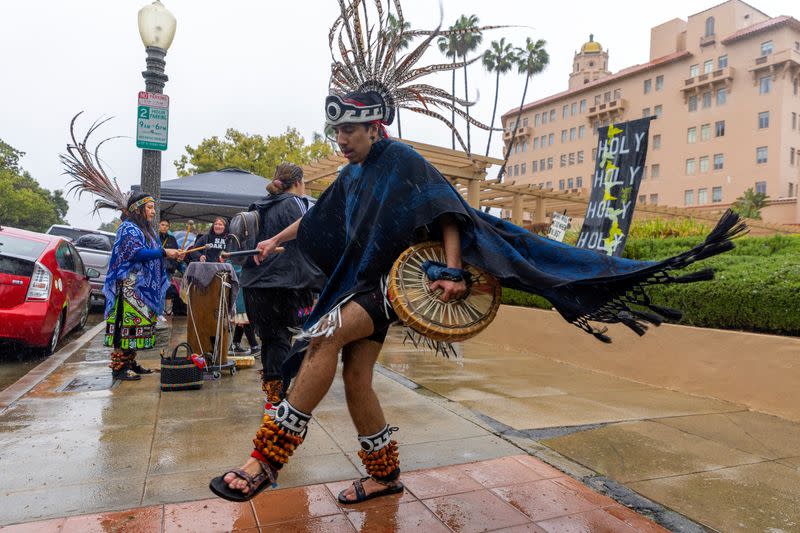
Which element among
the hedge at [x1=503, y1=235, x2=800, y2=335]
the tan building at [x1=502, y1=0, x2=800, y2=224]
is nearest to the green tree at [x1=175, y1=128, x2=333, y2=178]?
the hedge at [x1=503, y1=235, x2=800, y2=335]

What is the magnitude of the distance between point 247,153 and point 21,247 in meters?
24.0

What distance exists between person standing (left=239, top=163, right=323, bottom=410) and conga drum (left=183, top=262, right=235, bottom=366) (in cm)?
167

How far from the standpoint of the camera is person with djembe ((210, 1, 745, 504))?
2357 mm

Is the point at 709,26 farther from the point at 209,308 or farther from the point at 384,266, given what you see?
the point at 384,266

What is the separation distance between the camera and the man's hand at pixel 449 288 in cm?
236

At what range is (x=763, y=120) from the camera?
42.9 m

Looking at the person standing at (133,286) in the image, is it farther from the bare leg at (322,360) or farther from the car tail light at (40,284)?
the bare leg at (322,360)

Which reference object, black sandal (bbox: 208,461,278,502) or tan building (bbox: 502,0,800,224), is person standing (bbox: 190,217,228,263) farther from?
tan building (bbox: 502,0,800,224)

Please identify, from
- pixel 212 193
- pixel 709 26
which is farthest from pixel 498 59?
pixel 212 193

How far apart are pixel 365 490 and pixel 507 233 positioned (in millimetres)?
1374

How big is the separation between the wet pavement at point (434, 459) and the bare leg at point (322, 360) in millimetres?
589

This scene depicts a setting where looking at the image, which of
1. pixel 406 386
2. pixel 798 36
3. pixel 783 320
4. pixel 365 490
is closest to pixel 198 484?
pixel 365 490

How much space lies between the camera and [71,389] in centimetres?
512

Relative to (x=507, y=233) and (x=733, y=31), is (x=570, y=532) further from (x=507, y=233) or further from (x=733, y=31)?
(x=733, y=31)
